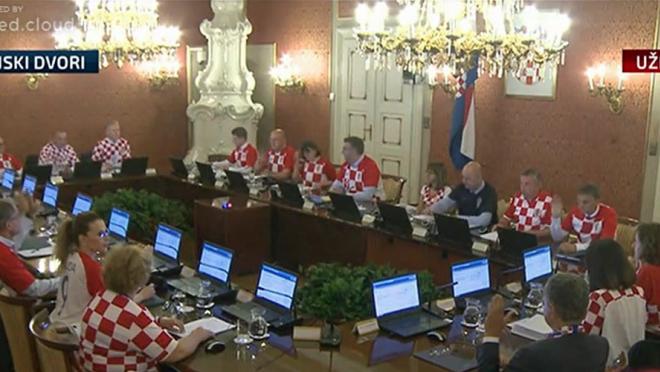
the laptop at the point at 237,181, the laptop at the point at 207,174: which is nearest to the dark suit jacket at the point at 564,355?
the laptop at the point at 237,181

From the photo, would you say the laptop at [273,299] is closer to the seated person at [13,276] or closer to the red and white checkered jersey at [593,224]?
the seated person at [13,276]

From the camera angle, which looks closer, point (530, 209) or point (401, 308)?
point (401, 308)

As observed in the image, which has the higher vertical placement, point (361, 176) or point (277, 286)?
point (361, 176)

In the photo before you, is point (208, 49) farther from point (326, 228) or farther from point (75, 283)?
point (75, 283)

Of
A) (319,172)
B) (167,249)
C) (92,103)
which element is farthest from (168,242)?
(92,103)

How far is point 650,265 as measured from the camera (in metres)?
3.93

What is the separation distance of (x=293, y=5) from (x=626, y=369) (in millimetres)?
8899

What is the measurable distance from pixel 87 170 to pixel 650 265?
6.32m

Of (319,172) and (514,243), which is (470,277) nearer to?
(514,243)

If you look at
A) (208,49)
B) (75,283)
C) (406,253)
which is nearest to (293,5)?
(208,49)

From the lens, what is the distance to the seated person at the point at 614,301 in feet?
11.4

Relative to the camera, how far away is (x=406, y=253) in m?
5.91

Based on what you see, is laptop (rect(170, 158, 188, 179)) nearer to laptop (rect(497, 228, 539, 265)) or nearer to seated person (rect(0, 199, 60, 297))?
seated person (rect(0, 199, 60, 297))

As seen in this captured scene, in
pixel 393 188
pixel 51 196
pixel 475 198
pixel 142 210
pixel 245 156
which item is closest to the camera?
pixel 475 198
